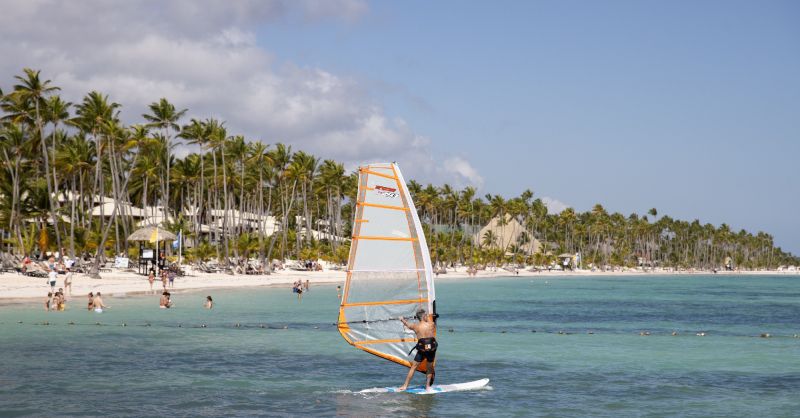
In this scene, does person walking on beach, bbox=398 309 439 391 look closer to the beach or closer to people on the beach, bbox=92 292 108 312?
people on the beach, bbox=92 292 108 312

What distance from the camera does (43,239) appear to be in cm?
6600

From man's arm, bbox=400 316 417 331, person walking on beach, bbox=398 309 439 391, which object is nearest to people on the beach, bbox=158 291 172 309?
person walking on beach, bbox=398 309 439 391

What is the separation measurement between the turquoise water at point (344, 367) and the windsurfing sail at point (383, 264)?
1.79 metres

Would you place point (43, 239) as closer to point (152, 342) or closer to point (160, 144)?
point (160, 144)

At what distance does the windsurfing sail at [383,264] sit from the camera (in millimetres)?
16672

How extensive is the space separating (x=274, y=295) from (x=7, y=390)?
41.8 meters

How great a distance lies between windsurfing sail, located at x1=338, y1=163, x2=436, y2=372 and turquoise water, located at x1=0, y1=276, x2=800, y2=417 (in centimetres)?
179

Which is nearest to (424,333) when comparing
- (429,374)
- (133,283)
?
(429,374)

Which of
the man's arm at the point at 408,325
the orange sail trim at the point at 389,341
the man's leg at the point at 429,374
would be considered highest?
the man's arm at the point at 408,325

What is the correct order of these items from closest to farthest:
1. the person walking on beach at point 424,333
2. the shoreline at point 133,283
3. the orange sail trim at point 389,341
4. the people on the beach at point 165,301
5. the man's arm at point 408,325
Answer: the man's arm at point 408,325, the person walking on beach at point 424,333, the orange sail trim at point 389,341, the people on the beach at point 165,301, the shoreline at point 133,283

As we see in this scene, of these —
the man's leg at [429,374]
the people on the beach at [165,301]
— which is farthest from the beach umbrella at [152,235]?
the man's leg at [429,374]

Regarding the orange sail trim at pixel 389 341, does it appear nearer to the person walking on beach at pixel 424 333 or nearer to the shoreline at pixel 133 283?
the person walking on beach at pixel 424 333

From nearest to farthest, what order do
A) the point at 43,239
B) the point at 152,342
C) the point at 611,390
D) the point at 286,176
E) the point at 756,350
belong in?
the point at 611,390
the point at 152,342
the point at 756,350
the point at 43,239
the point at 286,176

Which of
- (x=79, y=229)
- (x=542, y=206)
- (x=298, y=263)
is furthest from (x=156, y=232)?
(x=542, y=206)
